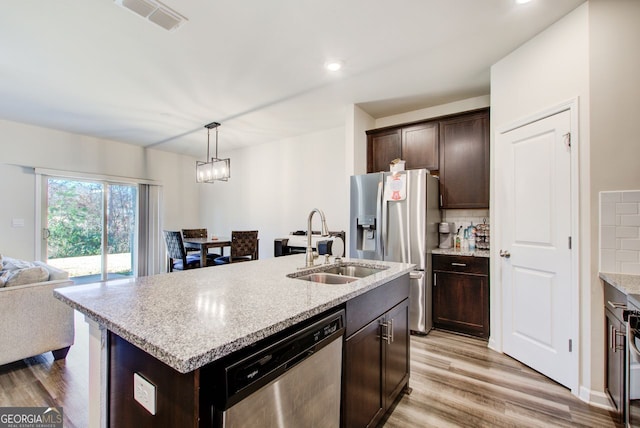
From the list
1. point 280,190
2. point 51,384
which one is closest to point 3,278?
point 51,384

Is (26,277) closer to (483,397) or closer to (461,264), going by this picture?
(483,397)

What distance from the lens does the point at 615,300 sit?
1.74 metres

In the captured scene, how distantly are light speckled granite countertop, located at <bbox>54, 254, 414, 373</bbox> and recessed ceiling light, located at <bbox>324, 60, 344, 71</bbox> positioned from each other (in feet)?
6.76

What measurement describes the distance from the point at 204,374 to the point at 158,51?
276 cm

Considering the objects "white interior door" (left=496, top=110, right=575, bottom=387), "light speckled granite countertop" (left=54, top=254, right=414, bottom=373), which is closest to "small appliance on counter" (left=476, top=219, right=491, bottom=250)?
"white interior door" (left=496, top=110, right=575, bottom=387)

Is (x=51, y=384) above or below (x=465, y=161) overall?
below

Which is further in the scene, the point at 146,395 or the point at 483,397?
the point at 483,397

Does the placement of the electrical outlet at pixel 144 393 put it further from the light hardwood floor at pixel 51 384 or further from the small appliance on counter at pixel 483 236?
the small appliance on counter at pixel 483 236

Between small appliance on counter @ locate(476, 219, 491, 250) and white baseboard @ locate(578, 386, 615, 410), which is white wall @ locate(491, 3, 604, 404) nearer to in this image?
white baseboard @ locate(578, 386, 615, 410)

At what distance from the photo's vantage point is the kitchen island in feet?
2.45

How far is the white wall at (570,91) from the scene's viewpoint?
193 centimetres

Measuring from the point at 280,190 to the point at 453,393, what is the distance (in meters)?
4.11

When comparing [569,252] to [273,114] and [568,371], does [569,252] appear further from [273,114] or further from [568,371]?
[273,114]

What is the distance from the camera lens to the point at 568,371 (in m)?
2.05
